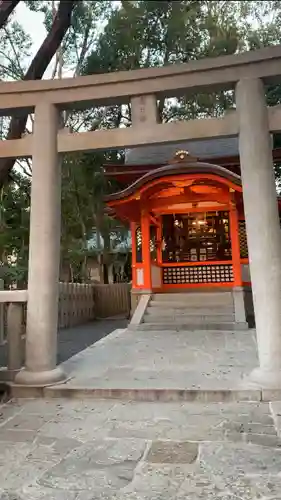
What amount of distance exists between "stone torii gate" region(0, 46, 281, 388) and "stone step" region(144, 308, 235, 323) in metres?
5.66

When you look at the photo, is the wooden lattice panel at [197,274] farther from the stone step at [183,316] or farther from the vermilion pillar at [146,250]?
the stone step at [183,316]

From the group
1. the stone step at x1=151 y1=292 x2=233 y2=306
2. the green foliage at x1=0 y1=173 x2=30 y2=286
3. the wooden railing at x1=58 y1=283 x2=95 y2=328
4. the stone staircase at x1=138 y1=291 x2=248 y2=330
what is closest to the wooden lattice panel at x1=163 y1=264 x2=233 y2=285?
the stone staircase at x1=138 y1=291 x2=248 y2=330

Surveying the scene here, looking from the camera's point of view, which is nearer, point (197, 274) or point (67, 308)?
point (197, 274)

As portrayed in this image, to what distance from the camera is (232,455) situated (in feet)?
8.93

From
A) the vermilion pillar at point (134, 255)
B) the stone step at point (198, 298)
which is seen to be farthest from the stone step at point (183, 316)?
the vermilion pillar at point (134, 255)

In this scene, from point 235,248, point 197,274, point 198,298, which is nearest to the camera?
point 198,298

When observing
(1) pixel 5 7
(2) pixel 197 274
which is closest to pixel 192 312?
(2) pixel 197 274

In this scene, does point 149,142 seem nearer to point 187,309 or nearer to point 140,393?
point 140,393

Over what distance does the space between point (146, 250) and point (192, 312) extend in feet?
8.25

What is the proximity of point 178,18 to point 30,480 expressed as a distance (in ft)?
60.0

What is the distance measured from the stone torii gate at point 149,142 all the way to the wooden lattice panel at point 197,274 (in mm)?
7906

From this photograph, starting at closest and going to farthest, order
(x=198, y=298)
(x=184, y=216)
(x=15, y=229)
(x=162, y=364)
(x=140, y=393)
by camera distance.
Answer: (x=140, y=393) < (x=162, y=364) < (x=198, y=298) < (x=184, y=216) < (x=15, y=229)

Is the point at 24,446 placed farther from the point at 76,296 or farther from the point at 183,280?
the point at 76,296

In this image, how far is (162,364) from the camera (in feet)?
18.3
